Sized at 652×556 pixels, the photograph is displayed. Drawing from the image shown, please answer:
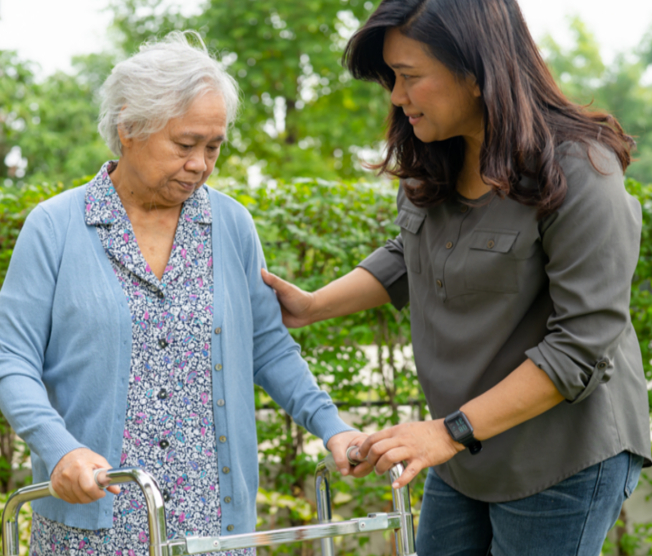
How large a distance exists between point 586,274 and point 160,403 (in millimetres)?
1173

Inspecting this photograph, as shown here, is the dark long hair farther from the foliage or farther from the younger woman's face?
the foliage

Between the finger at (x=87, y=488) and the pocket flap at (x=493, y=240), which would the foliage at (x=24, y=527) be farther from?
the pocket flap at (x=493, y=240)

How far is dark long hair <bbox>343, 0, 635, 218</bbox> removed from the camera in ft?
5.55

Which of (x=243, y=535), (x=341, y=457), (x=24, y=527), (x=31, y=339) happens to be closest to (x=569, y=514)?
(x=341, y=457)

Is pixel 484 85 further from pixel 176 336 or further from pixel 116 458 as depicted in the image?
pixel 116 458

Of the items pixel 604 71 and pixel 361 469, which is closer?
pixel 361 469

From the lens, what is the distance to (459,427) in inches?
66.4

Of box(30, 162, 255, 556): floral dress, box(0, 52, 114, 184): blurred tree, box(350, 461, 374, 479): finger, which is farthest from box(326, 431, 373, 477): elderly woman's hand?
box(0, 52, 114, 184): blurred tree

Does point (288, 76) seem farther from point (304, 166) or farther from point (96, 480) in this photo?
point (96, 480)

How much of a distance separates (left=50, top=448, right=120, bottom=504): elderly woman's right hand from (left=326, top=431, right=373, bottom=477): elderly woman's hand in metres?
0.63

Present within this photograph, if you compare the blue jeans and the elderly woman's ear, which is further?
the elderly woman's ear


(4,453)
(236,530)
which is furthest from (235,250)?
(4,453)

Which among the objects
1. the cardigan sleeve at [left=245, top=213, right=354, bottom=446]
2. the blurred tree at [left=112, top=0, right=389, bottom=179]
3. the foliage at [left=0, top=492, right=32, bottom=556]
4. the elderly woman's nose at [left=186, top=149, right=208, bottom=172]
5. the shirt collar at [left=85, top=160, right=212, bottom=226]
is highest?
the blurred tree at [left=112, top=0, right=389, bottom=179]

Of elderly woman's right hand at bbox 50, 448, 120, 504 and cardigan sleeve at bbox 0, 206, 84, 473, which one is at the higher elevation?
cardigan sleeve at bbox 0, 206, 84, 473
